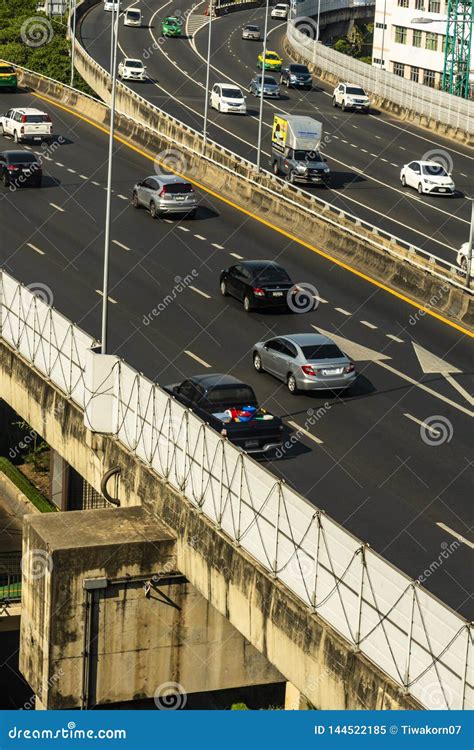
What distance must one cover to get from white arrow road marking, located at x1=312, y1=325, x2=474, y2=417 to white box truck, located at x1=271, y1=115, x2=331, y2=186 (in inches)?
879

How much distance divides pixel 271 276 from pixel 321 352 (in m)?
8.99

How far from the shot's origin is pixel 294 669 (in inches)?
929

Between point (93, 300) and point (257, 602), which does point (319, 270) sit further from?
point (257, 602)

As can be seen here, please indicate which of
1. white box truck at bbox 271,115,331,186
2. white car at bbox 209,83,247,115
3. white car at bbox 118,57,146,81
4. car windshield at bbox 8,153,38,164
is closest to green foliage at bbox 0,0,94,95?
white car at bbox 118,57,146,81

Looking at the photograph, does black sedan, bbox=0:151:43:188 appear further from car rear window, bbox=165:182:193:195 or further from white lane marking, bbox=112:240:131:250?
white lane marking, bbox=112:240:131:250

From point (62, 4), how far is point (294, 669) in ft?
358

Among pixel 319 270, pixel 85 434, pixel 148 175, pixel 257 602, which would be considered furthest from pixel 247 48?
pixel 257 602

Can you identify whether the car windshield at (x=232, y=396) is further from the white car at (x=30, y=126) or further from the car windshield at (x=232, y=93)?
the car windshield at (x=232, y=93)

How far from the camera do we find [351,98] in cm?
8888

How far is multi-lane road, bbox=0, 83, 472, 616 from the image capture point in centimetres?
3050

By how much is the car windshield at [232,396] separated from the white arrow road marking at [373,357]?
19.9 feet

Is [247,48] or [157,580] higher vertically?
[157,580]

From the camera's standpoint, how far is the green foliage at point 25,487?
44.9 meters
